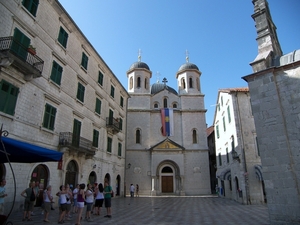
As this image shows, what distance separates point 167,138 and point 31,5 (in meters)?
22.5

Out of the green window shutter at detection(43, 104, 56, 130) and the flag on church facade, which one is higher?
the flag on church facade

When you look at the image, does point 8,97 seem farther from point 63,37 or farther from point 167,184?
point 167,184

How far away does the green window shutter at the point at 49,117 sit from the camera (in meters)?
13.5

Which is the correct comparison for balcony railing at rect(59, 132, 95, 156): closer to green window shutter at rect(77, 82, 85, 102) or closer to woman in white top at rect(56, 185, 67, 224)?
green window shutter at rect(77, 82, 85, 102)

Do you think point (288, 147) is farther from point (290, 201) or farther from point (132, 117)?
point (132, 117)

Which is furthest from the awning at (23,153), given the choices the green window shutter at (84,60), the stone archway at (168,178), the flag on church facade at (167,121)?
the flag on church facade at (167,121)

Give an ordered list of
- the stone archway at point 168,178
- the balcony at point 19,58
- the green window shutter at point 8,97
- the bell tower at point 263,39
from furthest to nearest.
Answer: the stone archway at point 168,178, the green window shutter at point 8,97, the balcony at point 19,58, the bell tower at point 263,39

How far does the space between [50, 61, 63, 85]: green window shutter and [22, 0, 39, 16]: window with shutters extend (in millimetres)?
3169

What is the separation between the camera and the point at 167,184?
29969 mm

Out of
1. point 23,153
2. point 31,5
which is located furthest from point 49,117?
point 23,153

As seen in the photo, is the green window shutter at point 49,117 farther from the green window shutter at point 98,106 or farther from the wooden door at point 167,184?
the wooden door at point 167,184

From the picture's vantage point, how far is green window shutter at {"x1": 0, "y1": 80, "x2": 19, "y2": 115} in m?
10.4

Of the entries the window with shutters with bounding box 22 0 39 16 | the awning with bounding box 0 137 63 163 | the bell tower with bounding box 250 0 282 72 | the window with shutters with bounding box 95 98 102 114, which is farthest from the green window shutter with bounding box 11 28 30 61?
the bell tower with bounding box 250 0 282 72

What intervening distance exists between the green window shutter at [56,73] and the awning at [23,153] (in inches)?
319
